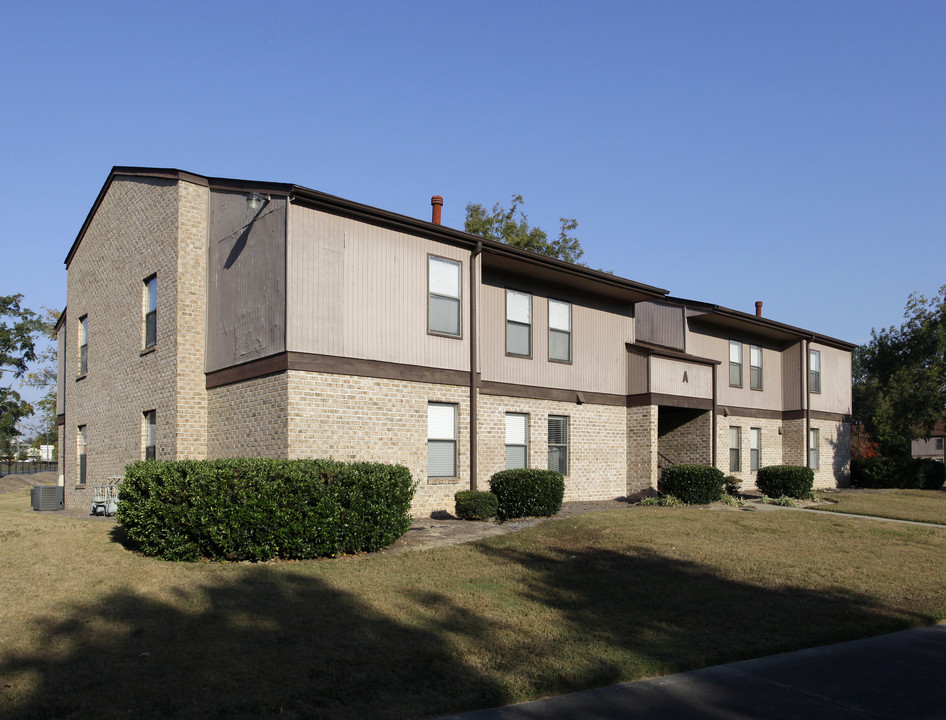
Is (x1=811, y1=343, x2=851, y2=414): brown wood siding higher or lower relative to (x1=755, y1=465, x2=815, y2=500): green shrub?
higher

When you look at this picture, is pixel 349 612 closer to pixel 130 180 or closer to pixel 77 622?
pixel 77 622

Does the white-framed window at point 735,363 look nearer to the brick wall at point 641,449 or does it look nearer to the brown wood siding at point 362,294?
the brick wall at point 641,449

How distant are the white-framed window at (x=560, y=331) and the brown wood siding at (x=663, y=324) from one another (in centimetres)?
475

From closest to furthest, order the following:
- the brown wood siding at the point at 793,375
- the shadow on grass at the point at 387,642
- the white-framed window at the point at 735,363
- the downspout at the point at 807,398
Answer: the shadow on grass at the point at 387,642 → the white-framed window at the point at 735,363 → the downspout at the point at 807,398 → the brown wood siding at the point at 793,375

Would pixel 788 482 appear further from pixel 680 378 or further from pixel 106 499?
pixel 106 499

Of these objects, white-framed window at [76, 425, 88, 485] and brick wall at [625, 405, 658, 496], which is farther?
white-framed window at [76, 425, 88, 485]

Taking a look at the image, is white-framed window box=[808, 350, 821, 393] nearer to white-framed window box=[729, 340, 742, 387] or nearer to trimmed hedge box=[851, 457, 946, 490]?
white-framed window box=[729, 340, 742, 387]

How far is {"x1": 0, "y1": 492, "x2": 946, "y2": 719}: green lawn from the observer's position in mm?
6379

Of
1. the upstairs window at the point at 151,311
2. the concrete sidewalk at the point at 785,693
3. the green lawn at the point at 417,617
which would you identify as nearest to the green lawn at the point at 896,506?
the green lawn at the point at 417,617

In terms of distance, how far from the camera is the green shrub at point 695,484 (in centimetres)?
1981

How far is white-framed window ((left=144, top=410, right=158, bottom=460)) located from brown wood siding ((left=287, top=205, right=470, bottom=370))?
5378mm

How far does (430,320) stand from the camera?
672 inches

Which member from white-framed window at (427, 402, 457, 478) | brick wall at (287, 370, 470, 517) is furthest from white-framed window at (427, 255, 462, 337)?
white-framed window at (427, 402, 457, 478)

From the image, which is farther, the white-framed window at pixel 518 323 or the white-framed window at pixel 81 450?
the white-framed window at pixel 81 450
